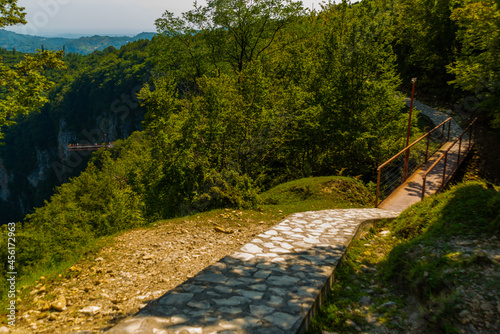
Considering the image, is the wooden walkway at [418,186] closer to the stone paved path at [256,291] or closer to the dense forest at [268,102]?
the dense forest at [268,102]

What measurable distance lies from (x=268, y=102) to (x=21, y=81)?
985cm

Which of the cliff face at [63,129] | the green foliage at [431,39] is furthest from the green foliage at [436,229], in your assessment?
the cliff face at [63,129]

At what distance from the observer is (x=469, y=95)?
21.6 meters

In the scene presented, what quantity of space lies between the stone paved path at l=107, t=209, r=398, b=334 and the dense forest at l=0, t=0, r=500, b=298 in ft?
11.0

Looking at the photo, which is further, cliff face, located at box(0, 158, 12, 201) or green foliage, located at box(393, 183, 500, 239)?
cliff face, located at box(0, 158, 12, 201)

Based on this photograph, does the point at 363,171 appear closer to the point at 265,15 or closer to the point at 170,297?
the point at 170,297

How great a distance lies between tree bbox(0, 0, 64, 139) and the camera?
39.2ft

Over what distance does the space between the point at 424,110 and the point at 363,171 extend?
12.9 metres

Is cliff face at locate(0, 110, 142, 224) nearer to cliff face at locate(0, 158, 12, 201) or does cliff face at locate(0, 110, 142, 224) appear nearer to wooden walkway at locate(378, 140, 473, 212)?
cliff face at locate(0, 158, 12, 201)

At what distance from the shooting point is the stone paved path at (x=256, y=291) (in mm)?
2900

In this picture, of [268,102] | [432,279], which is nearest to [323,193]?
[268,102]

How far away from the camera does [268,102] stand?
495 inches

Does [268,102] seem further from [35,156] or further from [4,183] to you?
[4,183]

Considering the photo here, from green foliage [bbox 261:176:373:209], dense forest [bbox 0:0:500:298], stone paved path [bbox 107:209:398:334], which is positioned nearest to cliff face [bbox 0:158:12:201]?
dense forest [bbox 0:0:500:298]
